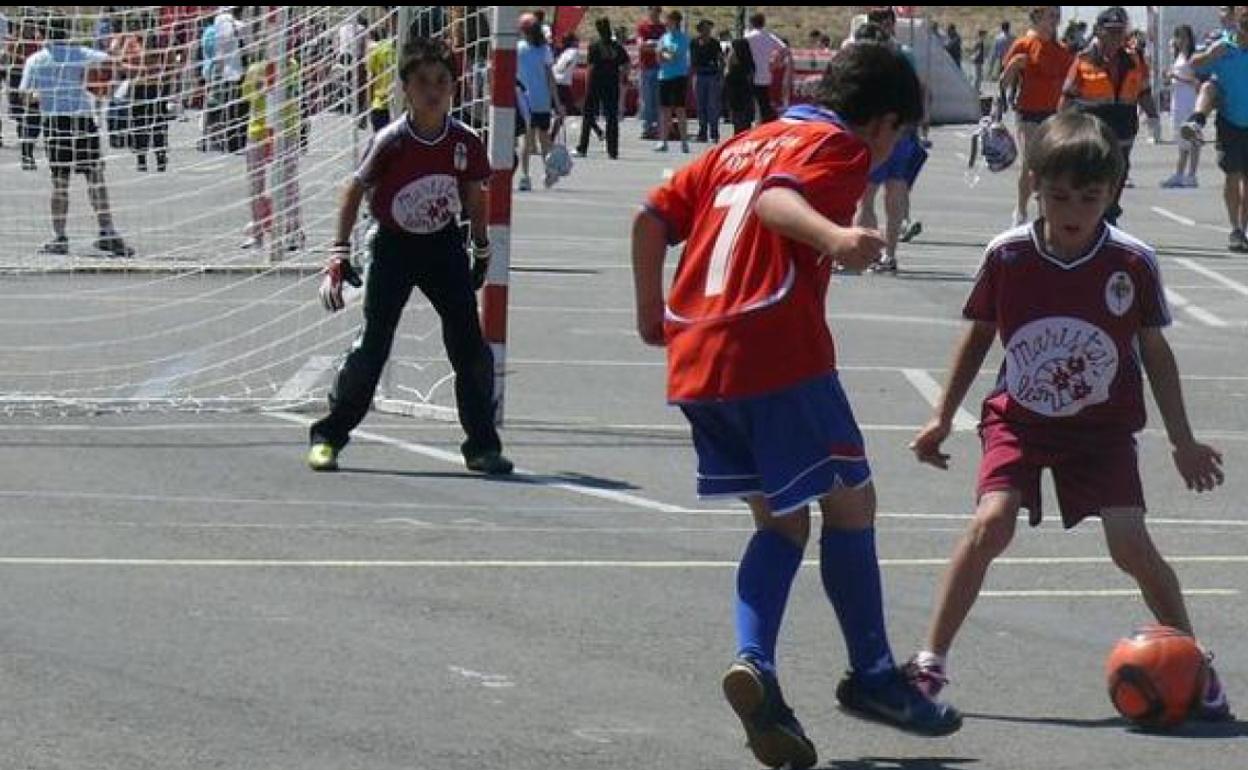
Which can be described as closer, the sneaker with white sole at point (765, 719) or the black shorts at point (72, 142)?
the sneaker with white sole at point (765, 719)

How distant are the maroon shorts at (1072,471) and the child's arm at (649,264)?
105 cm

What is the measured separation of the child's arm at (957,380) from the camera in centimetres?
764

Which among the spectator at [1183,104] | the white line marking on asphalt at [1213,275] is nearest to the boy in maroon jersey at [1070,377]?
the white line marking on asphalt at [1213,275]

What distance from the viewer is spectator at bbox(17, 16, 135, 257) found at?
18672mm

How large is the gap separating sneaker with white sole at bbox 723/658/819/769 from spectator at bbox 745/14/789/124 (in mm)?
32387

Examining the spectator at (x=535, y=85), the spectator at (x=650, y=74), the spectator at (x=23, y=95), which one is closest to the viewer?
the spectator at (x=23, y=95)

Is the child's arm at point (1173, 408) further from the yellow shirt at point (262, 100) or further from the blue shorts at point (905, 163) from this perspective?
the blue shorts at point (905, 163)

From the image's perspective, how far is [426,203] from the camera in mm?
12234

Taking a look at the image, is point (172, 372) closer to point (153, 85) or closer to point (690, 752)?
point (153, 85)

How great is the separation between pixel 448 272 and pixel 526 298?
7.53 m

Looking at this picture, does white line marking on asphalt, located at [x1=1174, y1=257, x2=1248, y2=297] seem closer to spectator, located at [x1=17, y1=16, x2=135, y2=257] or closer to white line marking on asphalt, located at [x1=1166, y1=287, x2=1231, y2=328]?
white line marking on asphalt, located at [x1=1166, y1=287, x2=1231, y2=328]

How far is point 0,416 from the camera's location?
14.0m

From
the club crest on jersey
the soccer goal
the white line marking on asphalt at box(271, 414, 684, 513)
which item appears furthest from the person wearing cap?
the club crest on jersey

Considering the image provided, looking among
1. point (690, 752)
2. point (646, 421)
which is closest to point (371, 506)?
point (646, 421)
